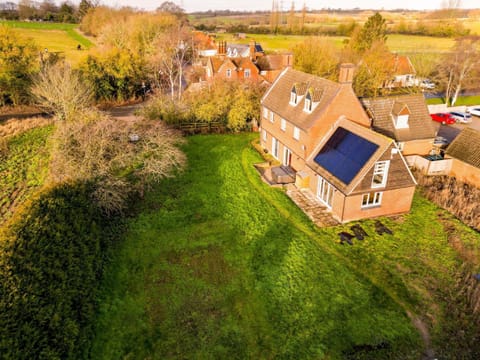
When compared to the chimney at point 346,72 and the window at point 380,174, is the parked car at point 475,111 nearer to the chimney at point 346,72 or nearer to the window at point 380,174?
the chimney at point 346,72

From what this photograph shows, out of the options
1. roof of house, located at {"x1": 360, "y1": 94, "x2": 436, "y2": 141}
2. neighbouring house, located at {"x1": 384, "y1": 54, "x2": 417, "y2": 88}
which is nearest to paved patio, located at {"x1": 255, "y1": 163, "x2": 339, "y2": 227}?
roof of house, located at {"x1": 360, "y1": 94, "x2": 436, "y2": 141}

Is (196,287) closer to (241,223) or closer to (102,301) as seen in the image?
(102,301)

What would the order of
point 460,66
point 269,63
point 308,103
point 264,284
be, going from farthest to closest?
point 269,63
point 460,66
point 308,103
point 264,284

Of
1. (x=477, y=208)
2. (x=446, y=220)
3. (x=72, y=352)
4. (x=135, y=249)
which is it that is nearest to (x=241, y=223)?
(x=135, y=249)

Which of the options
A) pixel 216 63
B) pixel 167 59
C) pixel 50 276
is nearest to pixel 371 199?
pixel 50 276

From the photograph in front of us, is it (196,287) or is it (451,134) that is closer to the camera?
(196,287)

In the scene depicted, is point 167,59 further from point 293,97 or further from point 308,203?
point 308,203

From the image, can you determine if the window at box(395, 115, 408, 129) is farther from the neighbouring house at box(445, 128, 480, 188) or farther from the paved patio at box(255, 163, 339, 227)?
the paved patio at box(255, 163, 339, 227)

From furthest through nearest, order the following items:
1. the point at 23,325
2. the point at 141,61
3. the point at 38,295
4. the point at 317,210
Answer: the point at 141,61 → the point at 317,210 → the point at 38,295 → the point at 23,325
